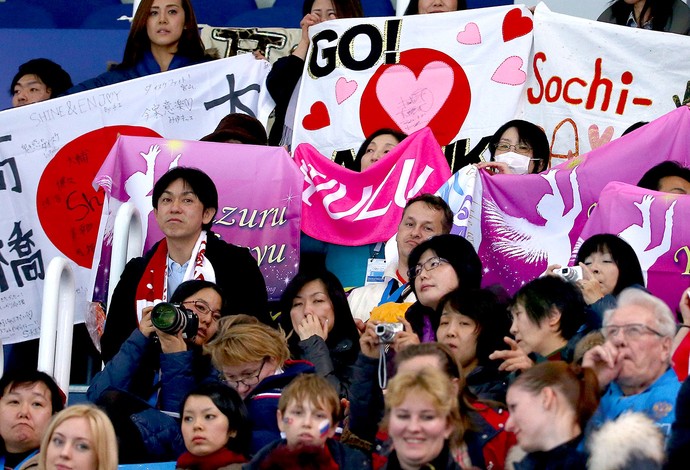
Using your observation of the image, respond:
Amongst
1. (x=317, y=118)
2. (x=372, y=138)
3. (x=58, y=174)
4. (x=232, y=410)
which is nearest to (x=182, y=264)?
(x=58, y=174)

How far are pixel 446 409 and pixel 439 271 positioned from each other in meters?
1.49

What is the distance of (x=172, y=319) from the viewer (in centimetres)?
633

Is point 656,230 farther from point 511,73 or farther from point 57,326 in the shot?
point 57,326

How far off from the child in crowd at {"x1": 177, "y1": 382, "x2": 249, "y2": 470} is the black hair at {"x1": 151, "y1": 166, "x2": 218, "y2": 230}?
156 cm

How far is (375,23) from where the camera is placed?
30.0 feet

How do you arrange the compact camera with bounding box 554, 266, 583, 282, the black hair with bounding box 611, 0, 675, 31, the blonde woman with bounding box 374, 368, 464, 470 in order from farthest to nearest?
the black hair with bounding box 611, 0, 675, 31
the compact camera with bounding box 554, 266, 583, 282
the blonde woman with bounding box 374, 368, 464, 470

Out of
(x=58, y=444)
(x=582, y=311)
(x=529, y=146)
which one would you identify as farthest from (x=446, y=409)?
(x=529, y=146)

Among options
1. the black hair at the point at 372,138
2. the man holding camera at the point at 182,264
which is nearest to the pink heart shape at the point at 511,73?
the black hair at the point at 372,138

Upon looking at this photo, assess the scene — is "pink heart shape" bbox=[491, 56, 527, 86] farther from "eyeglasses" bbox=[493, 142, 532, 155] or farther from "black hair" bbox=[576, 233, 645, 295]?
"black hair" bbox=[576, 233, 645, 295]

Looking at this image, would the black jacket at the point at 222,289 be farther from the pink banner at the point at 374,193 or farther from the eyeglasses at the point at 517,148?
the eyeglasses at the point at 517,148

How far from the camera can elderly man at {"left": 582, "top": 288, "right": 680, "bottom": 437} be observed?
5207 mm

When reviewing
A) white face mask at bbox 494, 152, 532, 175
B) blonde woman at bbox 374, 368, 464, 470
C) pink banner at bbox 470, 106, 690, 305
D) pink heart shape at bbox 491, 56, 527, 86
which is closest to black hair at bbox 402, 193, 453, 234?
pink banner at bbox 470, 106, 690, 305

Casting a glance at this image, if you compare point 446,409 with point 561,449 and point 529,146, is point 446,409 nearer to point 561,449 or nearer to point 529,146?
point 561,449

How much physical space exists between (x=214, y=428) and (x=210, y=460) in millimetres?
130
